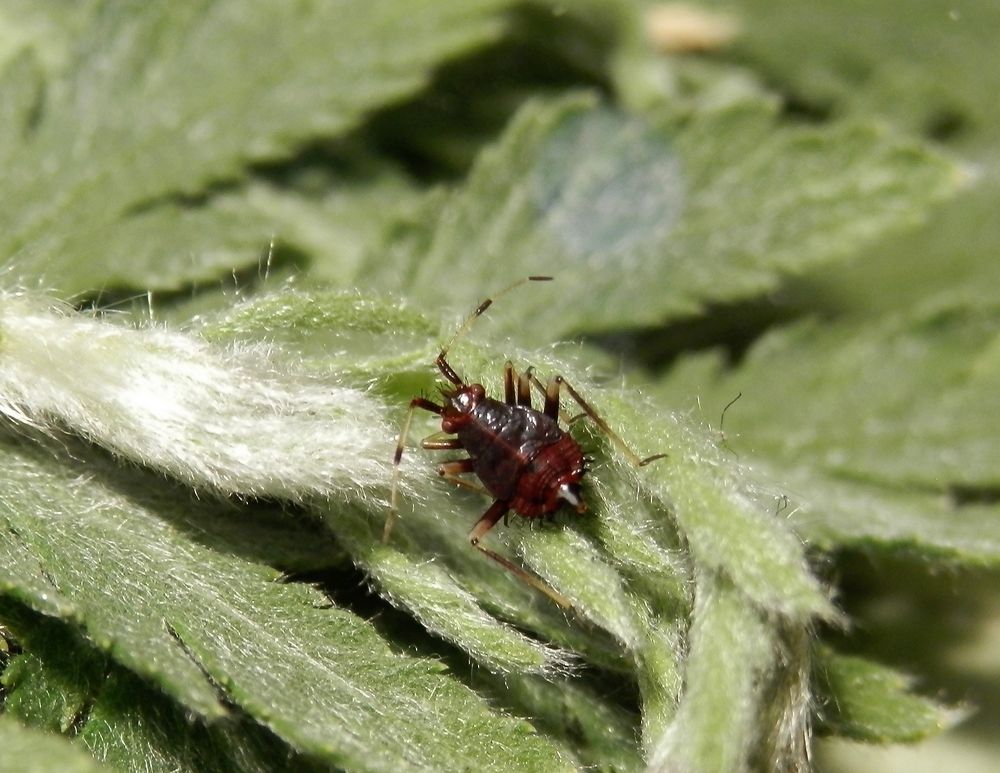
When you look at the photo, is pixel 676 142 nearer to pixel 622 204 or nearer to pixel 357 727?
pixel 622 204

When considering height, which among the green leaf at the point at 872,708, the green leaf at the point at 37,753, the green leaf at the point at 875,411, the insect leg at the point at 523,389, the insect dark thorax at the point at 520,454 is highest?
the insect leg at the point at 523,389

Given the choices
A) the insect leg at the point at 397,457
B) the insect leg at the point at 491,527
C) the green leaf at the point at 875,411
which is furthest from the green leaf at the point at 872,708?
the insect leg at the point at 397,457

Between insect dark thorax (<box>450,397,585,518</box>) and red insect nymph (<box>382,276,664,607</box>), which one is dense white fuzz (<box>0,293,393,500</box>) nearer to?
red insect nymph (<box>382,276,664,607</box>)

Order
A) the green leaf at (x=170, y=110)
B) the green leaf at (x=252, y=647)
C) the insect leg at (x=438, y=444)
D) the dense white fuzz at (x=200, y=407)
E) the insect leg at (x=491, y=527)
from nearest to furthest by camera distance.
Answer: the green leaf at (x=252, y=647)
the dense white fuzz at (x=200, y=407)
the insect leg at (x=491, y=527)
the insect leg at (x=438, y=444)
the green leaf at (x=170, y=110)

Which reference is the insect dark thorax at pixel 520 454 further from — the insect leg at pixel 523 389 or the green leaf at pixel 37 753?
the green leaf at pixel 37 753

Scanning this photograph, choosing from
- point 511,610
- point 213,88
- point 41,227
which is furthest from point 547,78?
point 511,610

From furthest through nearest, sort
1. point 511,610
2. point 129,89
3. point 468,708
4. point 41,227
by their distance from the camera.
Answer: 1. point 129,89
2. point 41,227
3. point 511,610
4. point 468,708
